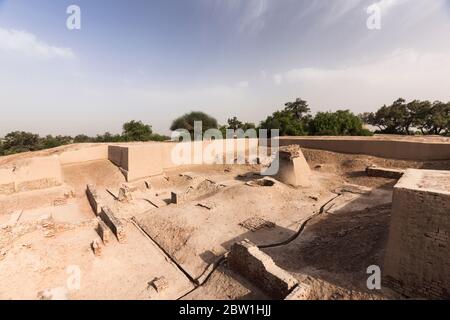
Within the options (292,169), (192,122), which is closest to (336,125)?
(292,169)

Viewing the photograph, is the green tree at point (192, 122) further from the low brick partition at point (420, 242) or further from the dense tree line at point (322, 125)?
the low brick partition at point (420, 242)

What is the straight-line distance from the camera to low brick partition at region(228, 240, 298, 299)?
5.00m

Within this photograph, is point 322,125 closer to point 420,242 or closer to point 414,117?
point 414,117

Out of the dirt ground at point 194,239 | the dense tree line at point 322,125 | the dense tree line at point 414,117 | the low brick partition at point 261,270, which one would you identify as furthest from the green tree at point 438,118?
the low brick partition at point 261,270

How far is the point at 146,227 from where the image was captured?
9.14m

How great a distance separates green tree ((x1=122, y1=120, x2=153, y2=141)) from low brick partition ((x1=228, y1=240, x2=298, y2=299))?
992 inches

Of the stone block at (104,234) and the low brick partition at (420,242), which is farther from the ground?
the low brick partition at (420,242)

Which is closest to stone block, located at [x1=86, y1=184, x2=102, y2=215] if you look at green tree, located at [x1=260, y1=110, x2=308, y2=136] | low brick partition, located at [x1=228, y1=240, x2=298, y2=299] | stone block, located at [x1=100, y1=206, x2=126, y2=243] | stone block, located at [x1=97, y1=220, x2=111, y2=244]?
stone block, located at [x1=100, y1=206, x2=126, y2=243]

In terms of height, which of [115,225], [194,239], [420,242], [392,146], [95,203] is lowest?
[194,239]

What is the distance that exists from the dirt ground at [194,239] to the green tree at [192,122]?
72.0 feet

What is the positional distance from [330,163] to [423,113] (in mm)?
15104

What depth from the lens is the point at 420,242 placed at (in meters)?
4.40

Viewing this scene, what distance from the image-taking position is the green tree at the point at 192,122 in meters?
34.5

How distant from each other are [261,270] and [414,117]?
28161 millimetres
